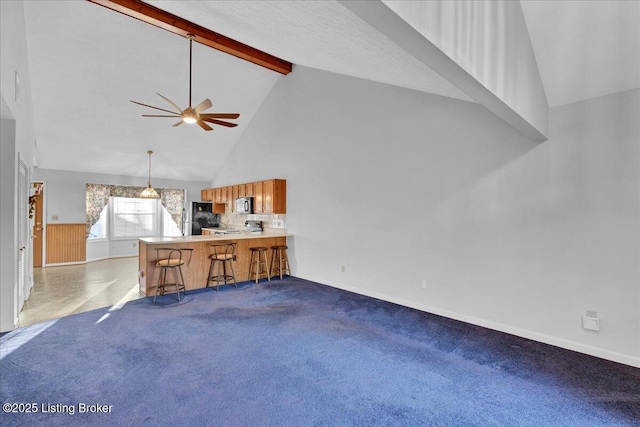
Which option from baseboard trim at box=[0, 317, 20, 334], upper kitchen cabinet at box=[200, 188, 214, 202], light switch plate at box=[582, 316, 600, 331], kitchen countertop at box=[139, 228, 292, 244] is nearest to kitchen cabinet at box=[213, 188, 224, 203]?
upper kitchen cabinet at box=[200, 188, 214, 202]

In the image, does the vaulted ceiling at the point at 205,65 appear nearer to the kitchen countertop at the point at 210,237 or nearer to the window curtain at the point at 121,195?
the window curtain at the point at 121,195

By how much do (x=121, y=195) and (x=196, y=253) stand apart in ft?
16.4

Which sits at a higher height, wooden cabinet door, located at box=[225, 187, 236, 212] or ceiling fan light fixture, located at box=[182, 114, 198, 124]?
ceiling fan light fixture, located at box=[182, 114, 198, 124]

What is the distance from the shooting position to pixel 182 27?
4746 millimetres

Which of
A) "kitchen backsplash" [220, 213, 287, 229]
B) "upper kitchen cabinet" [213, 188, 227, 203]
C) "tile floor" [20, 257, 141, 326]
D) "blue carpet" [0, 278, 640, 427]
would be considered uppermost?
"upper kitchen cabinet" [213, 188, 227, 203]

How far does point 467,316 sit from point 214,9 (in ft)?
14.5

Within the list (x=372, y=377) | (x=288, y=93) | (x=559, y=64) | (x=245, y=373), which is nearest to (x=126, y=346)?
(x=245, y=373)

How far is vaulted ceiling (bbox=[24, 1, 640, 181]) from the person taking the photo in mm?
2357

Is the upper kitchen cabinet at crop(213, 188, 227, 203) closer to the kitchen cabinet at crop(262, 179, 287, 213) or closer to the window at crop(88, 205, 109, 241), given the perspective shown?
the kitchen cabinet at crop(262, 179, 287, 213)

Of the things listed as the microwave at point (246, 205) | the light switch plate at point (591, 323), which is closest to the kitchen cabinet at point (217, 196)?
the microwave at point (246, 205)

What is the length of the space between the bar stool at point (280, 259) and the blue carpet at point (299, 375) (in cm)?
235

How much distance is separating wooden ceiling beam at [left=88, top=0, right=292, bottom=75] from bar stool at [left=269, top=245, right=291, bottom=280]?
374cm

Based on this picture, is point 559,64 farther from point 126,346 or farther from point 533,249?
point 126,346

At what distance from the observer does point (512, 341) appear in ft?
10.7
